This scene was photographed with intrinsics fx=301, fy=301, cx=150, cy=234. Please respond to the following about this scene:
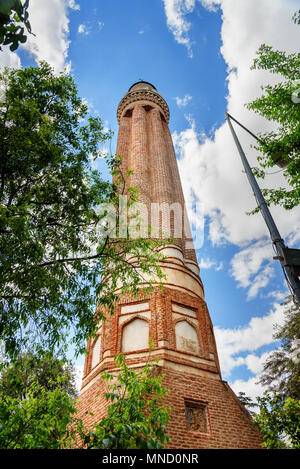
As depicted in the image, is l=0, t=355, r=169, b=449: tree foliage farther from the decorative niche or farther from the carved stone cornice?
the carved stone cornice

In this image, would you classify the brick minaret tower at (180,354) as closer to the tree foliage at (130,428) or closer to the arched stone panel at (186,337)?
the arched stone panel at (186,337)

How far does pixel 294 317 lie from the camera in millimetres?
14281

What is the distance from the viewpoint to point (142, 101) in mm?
18141

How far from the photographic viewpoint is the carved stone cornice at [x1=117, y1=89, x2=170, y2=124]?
59.4 ft

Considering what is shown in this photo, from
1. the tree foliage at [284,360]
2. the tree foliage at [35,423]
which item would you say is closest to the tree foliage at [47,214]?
the tree foliage at [35,423]

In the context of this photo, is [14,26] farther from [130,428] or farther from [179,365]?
[179,365]

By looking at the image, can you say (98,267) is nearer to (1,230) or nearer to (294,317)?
(1,230)

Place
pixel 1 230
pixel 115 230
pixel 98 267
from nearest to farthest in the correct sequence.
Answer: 1. pixel 1 230
2. pixel 98 267
3. pixel 115 230

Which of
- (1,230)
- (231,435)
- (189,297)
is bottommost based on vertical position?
(231,435)

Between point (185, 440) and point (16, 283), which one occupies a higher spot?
point (16, 283)

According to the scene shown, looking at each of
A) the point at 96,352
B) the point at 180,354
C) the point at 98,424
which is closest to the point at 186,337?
the point at 180,354

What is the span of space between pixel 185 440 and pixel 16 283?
172 inches

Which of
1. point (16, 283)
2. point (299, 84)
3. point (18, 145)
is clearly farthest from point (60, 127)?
point (299, 84)

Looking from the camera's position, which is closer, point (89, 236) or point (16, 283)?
point (16, 283)
